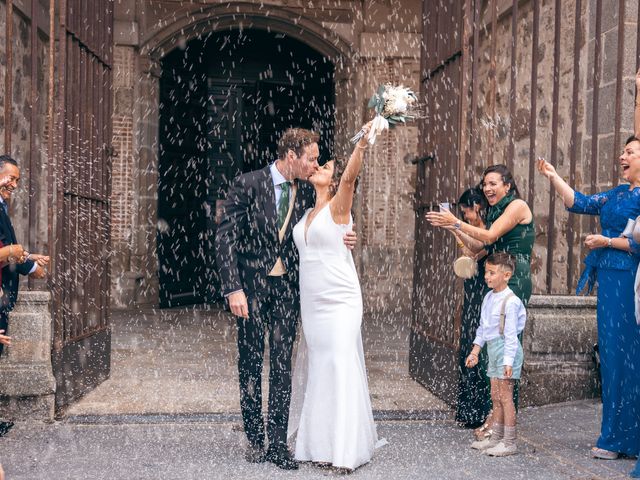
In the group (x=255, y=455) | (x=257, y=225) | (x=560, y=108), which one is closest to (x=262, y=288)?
(x=257, y=225)

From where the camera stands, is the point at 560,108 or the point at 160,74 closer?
the point at 560,108

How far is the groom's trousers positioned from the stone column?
5.04 ft

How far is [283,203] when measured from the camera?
15.5 ft

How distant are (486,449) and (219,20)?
8.76 m

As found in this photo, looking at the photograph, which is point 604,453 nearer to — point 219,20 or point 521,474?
point 521,474

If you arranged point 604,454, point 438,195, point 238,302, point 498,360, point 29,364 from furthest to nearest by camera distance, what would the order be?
point 438,195 < point 29,364 < point 498,360 < point 604,454 < point 238,302

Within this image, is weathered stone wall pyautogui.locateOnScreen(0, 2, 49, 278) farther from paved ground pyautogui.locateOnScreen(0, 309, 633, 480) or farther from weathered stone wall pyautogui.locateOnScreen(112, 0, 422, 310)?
paved ground pyautogui.locateOnScreen(0, 309, 633, 480)

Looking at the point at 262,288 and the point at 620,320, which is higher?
the point at 262,288

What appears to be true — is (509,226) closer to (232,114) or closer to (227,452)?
(227,452)

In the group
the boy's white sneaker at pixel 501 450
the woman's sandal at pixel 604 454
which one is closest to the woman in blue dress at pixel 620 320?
the woman's sandal at pixel 604 454

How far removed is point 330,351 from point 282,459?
626 mm

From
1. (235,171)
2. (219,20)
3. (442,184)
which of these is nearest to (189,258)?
(235,171)

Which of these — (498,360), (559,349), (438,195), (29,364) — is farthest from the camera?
(438,195)

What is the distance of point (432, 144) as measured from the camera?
268 inches
